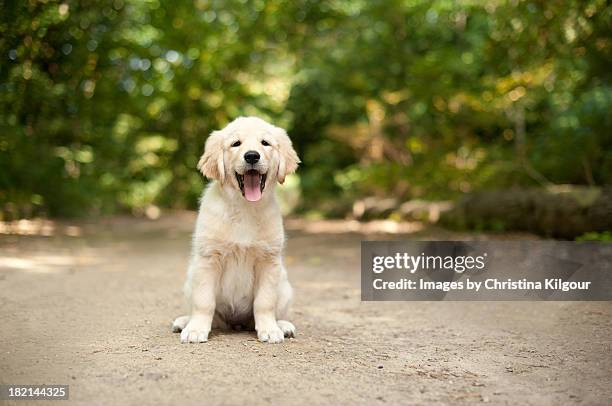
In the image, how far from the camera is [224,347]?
11.8 ft

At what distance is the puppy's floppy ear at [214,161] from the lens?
156 inches

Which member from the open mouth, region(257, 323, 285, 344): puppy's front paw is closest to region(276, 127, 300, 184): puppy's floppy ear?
the open mouth

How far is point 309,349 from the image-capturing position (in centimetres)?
368

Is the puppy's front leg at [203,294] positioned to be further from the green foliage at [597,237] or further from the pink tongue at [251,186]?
the green foliage at [597,237]

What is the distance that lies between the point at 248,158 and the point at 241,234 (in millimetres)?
522

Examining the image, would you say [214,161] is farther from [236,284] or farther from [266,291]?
[266,291]

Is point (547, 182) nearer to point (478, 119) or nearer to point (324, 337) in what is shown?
point (478, 119)

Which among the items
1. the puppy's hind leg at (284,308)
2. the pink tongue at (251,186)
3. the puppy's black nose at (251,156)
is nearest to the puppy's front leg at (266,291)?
the puppy's hind leg at (284,308)

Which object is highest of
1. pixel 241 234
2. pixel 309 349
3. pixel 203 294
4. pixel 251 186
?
pixel 251 186

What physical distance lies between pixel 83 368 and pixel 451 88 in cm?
876

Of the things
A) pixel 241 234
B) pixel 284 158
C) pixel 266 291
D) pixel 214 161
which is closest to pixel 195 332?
pixel 266 291

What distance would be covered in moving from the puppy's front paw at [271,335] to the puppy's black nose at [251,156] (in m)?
1.16

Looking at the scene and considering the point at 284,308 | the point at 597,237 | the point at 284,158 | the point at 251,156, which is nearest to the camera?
the point at 251,156

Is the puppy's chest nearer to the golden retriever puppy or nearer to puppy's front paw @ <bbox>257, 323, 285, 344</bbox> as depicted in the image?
the golden retriever puppy
